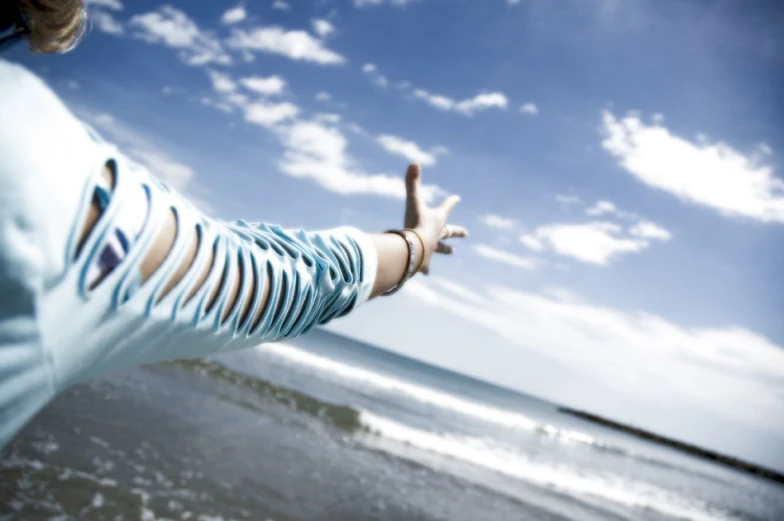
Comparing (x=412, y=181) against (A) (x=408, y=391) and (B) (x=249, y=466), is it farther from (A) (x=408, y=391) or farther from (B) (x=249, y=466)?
(A) (x=408, y=391)

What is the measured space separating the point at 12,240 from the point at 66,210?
0.17 ft

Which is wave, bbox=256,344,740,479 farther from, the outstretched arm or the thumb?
the outstretched arm

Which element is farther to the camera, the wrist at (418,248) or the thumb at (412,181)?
the thumb at (412,181)

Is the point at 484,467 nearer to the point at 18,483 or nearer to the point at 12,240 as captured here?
the point at 18,483

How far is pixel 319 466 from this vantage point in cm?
675

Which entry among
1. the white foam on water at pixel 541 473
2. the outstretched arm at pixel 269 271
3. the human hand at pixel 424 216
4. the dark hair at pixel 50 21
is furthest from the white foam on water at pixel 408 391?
the dark hair at pixel 50 21

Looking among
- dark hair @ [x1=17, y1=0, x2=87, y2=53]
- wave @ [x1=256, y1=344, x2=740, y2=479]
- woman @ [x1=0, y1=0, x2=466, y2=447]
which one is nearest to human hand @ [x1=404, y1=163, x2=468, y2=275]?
woman @ [x1=0, y1=0, x2=466, y2=447]

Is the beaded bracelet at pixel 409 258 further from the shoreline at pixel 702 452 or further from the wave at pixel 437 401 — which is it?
the shoreline at pixel 702 452

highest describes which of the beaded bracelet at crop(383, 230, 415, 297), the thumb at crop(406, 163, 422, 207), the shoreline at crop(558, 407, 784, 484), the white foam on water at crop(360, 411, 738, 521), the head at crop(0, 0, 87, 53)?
the thumb at crop(406, 163, 422, 207)

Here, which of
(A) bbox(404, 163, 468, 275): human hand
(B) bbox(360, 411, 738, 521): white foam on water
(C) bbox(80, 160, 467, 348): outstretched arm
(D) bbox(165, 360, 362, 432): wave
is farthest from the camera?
(B) bbox(360, 411, 738, 521): white foam on water

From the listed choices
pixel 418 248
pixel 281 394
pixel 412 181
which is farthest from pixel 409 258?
pixel 281 394

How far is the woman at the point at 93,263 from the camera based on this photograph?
342 mm

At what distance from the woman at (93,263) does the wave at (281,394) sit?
10.1 meters

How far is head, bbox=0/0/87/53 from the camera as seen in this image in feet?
2.01
